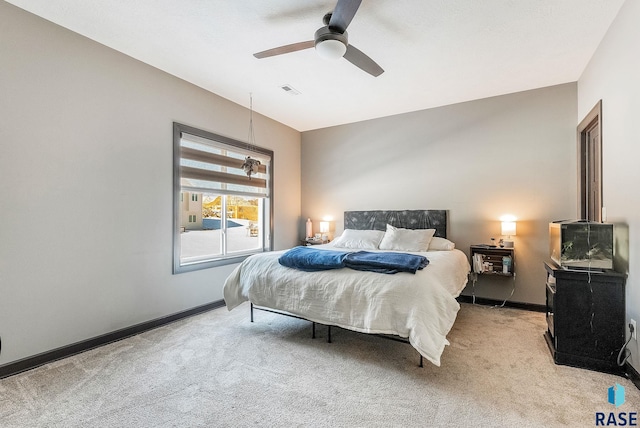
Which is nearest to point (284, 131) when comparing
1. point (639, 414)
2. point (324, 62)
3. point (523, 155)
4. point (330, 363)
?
point (324, 62)

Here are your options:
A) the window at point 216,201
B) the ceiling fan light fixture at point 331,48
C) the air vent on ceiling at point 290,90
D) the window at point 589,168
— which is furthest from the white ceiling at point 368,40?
the window at point 216,201

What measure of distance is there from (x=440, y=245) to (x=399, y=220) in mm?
834

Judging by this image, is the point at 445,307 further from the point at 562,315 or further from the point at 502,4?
the point at 502,4

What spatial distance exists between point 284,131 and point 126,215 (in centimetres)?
315

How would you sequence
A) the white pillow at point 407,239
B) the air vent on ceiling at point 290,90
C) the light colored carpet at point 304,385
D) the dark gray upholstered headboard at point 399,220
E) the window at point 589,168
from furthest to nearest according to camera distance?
the dark gray upholstered headboard at point 399,220 → the white pillow at point 407,239 → the air vent on ceiling at point 290,90 → the window at point 589,168 → the light colored carpet at point 304,385

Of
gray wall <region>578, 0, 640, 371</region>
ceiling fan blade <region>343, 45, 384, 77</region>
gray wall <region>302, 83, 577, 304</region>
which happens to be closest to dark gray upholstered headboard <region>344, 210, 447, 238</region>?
gray wall <region>302, 83, 577, 304</region>

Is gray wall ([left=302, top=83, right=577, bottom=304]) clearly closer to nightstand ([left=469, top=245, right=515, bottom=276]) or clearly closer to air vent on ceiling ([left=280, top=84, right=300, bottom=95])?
nightstand ([left=469, top=245, right=515, bottom=276])

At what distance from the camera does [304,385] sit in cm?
220

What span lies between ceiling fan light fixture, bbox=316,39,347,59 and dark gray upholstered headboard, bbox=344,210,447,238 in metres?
2.89

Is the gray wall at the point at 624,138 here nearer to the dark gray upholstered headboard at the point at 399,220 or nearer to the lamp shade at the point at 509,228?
the lamp shade at the point at 509,228

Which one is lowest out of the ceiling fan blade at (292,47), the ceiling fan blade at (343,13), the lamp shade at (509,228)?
the lamp shade at (509,228)

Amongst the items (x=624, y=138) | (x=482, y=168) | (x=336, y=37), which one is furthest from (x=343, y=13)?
(x=482, y=168)

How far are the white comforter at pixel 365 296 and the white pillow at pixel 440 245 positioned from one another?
0.75 meters

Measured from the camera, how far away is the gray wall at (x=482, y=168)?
12.7ft
